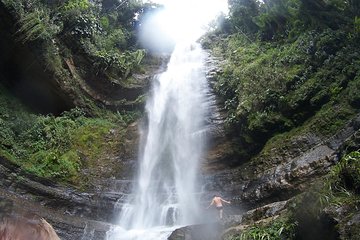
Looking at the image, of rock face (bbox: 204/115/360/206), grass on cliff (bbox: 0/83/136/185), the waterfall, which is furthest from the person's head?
grass on cliff (bbox: 0/83/136/185)

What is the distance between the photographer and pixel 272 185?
10188 millimetres

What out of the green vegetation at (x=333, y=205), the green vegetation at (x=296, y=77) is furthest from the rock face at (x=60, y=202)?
the green vegetation at (x=333, y=205)

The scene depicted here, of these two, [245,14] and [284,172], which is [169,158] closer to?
[284,172]

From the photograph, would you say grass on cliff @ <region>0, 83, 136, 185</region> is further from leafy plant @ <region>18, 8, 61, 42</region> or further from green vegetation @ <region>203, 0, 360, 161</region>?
green vegetation @ <region>203, 0, 360, 161</region>

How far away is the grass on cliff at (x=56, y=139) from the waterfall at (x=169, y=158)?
178 cm

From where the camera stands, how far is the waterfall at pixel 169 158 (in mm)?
11597

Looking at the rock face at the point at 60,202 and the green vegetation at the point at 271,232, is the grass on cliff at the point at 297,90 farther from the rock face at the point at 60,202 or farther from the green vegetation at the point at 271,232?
the rock face at the point at 60,202

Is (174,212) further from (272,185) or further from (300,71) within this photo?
(300,71)

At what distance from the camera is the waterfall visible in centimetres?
1160

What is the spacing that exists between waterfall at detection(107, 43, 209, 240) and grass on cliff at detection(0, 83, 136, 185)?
1.78 m

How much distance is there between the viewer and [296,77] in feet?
44.0

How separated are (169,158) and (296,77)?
19.6ft

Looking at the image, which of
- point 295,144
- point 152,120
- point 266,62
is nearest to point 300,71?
point 266,62

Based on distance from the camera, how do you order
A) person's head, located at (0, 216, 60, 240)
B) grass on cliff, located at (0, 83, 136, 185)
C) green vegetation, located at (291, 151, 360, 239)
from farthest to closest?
grass on cliff, located at (0, 83, 136, 185) < green vegetation, located at (291, 151, 360, 239) < person's head, located at (0, 216, 60, 240)
